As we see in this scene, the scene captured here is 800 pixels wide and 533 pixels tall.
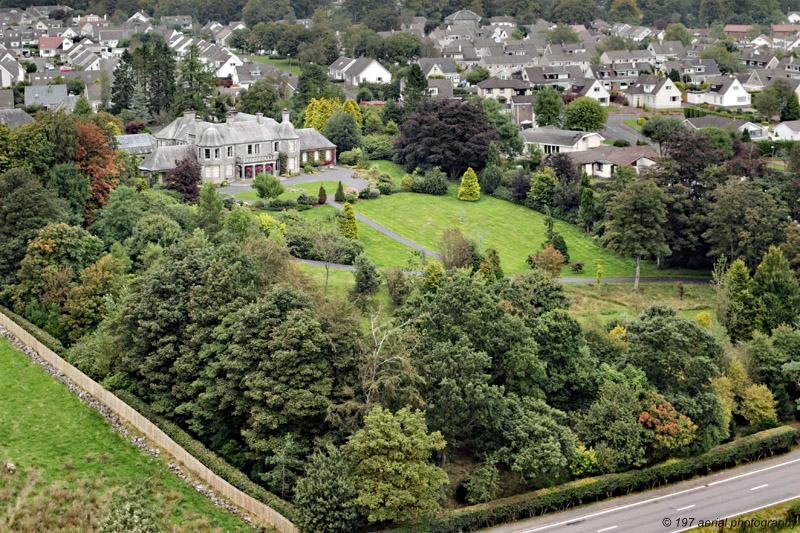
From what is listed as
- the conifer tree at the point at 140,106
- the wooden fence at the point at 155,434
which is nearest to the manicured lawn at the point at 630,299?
the wooden fence at the point at 155,434

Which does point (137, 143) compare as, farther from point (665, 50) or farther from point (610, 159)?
point (665, 50)

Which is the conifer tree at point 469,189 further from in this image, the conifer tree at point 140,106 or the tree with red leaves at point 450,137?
the conifer tree at point 140,106

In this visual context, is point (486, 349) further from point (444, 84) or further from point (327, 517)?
point (444, 84)

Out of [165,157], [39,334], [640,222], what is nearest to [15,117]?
[165,157]

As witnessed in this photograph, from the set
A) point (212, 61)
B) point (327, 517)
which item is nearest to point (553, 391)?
point (327, 517)

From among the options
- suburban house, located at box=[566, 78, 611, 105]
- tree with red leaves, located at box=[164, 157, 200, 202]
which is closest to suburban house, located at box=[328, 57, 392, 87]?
suburban house, located at box=[566, 78, 611, 105]
